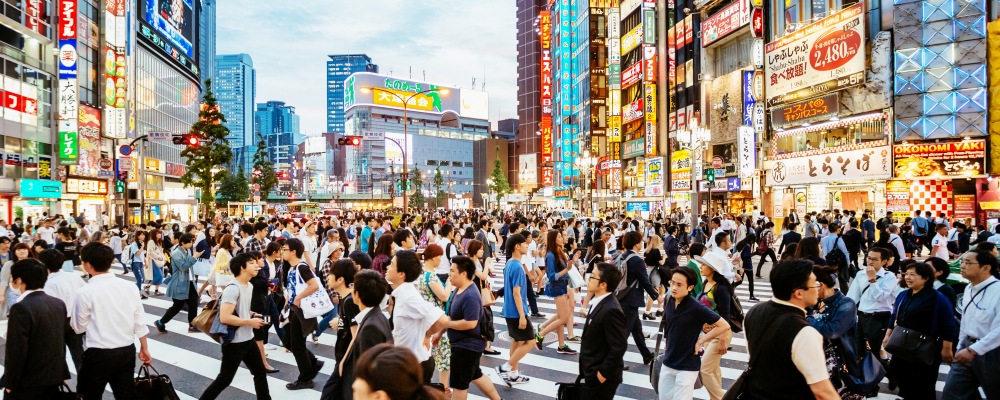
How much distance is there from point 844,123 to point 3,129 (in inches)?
1515

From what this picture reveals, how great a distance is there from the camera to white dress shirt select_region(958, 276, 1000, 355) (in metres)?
4.35

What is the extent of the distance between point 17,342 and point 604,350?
13.0 ft

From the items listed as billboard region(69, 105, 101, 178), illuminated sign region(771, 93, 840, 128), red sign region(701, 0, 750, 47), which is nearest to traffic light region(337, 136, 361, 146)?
billboard region(69, 105, 101, 178)

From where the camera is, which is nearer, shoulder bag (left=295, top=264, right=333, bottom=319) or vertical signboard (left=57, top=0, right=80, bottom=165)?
shoulder bag (left=295, top=264, right=333, bottom=319)

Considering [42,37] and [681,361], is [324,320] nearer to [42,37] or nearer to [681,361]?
[681,361]

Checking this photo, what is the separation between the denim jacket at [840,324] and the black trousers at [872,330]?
1347 millimetres

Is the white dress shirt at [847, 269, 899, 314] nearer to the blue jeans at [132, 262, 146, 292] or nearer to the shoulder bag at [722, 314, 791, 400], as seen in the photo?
the shoulder bag at [722, 314, 791, 400]

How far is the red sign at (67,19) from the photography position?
31062 mm

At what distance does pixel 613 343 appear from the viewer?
167 inches

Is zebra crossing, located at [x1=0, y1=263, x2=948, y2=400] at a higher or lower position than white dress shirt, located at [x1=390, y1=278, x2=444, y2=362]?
lower

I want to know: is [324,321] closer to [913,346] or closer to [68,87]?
[913,346]

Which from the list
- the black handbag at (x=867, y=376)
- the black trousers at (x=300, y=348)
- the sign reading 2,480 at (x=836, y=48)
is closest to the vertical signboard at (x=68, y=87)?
the black trousers at (x=300, y=348)

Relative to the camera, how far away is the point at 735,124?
122ft

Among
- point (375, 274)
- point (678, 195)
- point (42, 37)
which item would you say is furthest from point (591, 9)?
point (375, 274)
